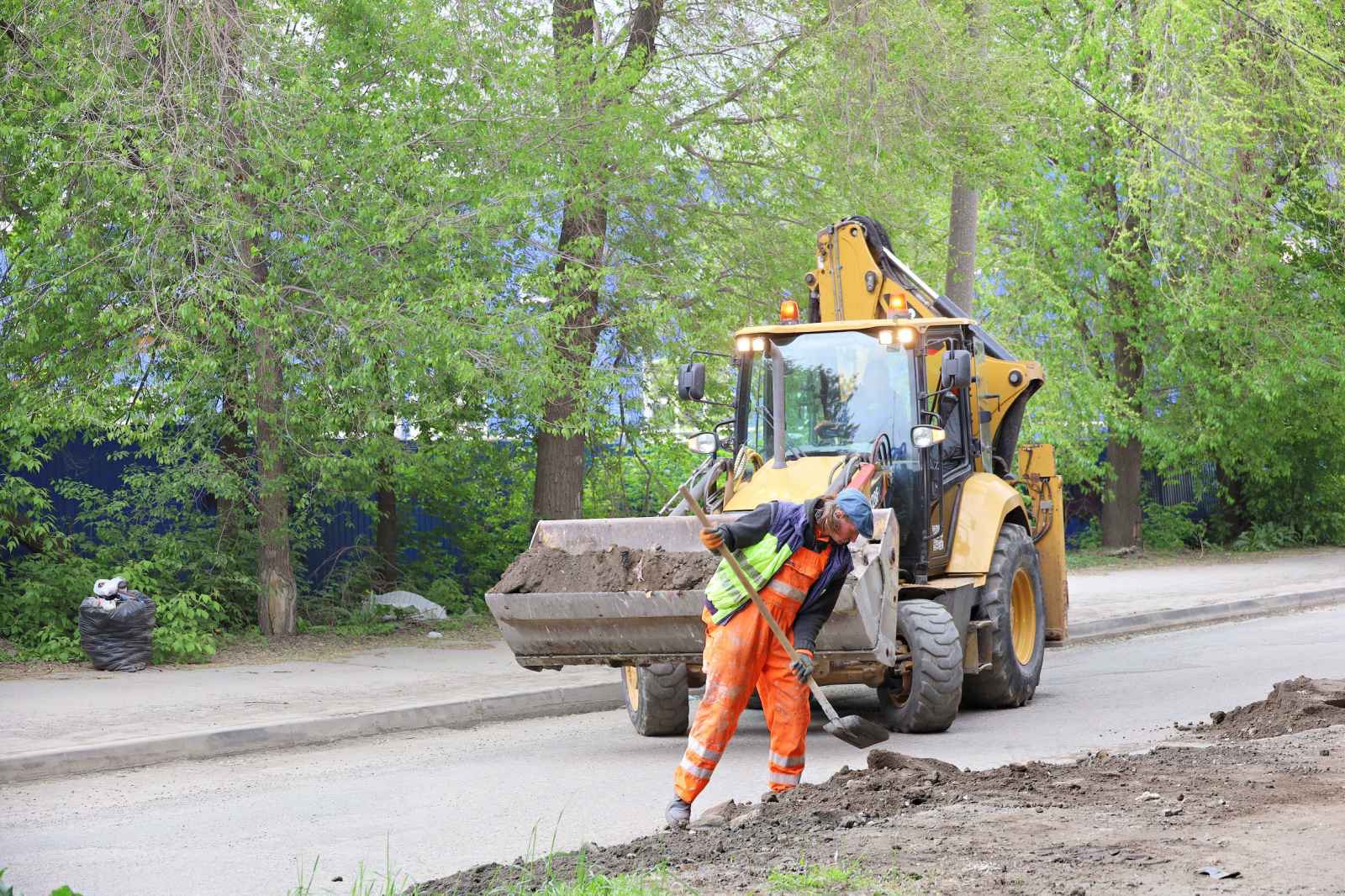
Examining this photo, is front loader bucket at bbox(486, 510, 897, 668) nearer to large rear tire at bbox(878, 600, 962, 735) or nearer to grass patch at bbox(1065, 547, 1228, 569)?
large rear tire at bbox(878, 600, 962, 735)

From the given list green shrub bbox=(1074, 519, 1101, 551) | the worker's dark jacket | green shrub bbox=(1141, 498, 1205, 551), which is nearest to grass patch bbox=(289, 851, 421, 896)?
the worker's dark jacket

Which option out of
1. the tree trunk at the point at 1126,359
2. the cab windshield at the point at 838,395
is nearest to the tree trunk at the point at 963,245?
the tree trunk at the point at 1126,359

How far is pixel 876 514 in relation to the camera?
9.48m

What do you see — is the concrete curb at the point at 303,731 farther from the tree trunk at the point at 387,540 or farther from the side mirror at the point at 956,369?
the tree trunk at the point at 387,540

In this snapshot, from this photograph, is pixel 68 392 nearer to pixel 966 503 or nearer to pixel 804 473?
pixel 804 473

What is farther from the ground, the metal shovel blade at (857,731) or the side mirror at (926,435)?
the side mirror at (926,435)

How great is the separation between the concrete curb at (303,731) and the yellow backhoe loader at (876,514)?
5.07 ft

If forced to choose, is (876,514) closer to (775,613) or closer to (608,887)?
(775,613)

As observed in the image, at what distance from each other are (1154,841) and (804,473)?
5.18 meters

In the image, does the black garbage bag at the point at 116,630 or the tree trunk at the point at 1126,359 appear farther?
the tree trunk at the point at 1126,359

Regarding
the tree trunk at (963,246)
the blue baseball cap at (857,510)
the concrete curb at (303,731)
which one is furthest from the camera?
the tree trunk at (963,246)

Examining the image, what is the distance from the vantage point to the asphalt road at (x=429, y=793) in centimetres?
663

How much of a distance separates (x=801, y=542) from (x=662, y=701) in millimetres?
3255

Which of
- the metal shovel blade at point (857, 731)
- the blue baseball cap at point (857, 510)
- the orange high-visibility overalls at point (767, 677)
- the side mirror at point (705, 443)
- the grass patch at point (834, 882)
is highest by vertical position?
the side mirror at point (705, 443)
